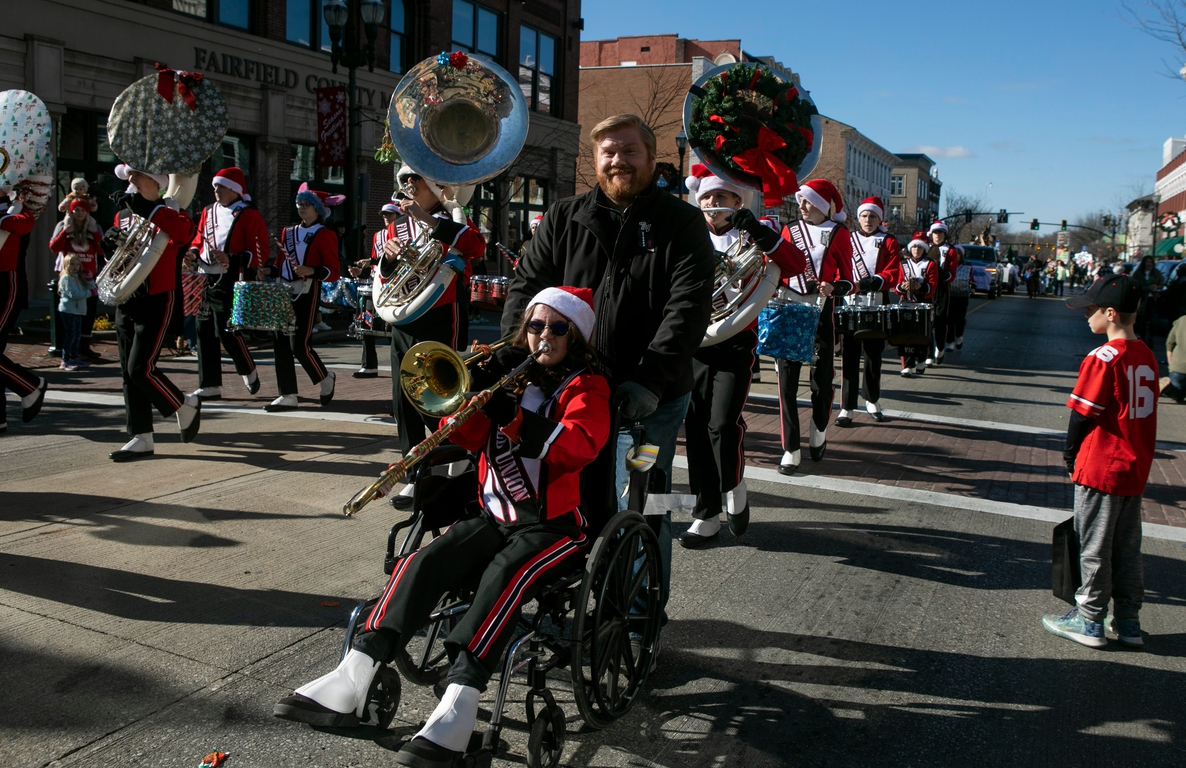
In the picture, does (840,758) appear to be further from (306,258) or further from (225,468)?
(306,258)

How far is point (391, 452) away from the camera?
300 inches

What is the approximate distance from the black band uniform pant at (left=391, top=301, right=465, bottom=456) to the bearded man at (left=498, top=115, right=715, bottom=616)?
2.49 meters

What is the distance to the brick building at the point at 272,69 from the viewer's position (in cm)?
1756

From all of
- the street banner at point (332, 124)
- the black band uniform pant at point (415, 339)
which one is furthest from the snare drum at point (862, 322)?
the street banner at point (332, 124)

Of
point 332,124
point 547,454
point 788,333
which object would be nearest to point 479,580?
point 547,454

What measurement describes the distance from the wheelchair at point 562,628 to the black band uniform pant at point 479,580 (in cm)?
6

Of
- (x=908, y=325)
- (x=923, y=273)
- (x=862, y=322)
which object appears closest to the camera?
(x=862, y=322)

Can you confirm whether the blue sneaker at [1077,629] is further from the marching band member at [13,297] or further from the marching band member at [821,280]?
the marching band member at [13,297]

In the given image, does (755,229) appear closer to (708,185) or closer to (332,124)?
(708,185)

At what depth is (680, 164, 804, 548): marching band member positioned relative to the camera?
5.42m

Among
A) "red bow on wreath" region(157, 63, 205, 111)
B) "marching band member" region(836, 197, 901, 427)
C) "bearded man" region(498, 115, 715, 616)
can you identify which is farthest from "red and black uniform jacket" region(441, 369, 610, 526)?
"marching band member" region(836, 197, 901, 427)

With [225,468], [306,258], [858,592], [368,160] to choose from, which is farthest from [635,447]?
[368,160]

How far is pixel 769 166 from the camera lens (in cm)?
562

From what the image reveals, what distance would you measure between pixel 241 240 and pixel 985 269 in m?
38.6
